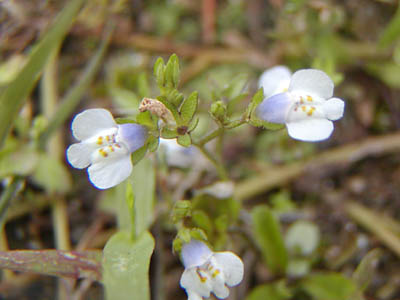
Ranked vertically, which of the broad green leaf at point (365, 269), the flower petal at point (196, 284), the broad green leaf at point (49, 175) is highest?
the flower petal at point (196, 284)

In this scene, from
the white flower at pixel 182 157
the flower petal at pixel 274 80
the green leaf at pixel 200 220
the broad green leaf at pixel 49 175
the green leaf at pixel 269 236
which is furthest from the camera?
the white flower at pixel 182 157

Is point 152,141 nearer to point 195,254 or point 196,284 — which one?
point 195,254

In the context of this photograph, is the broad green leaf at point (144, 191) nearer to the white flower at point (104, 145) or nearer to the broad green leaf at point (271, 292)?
the white flower at point (104, 145)

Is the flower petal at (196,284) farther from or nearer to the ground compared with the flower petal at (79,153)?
nearer to the ground

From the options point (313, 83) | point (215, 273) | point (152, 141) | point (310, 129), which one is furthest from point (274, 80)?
point (215, 273)

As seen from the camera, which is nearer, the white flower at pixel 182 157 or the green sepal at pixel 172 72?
the green sepal at pixel 172 72

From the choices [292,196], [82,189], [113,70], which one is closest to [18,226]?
[82,189]

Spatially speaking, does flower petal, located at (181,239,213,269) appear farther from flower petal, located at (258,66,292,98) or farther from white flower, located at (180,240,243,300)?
flower petal, located at (258,66,292,98)

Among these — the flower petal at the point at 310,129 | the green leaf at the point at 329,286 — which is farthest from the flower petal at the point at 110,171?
the green leaf at the point at 329,286
